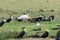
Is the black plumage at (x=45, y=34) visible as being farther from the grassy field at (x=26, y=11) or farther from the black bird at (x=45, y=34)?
the grassy field at (x=26, y=11)

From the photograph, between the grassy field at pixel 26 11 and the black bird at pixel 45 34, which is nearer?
the black bird at pixel 45 34

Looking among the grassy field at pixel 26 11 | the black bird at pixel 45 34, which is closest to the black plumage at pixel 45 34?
the black bird at pixel 45 34

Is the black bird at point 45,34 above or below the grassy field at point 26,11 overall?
above

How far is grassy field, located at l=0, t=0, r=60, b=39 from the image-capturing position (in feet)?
43.2

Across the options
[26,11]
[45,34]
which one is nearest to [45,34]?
[45,34]

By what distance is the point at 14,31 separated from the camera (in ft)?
42.8

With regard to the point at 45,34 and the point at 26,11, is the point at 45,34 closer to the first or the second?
the point at 45,34

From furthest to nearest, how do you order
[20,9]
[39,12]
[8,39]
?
[20,9], [39,12], [8,39]

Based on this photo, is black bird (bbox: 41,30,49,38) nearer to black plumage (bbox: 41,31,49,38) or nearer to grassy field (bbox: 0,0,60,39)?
black plumage (bbox: 41,31,49,38)

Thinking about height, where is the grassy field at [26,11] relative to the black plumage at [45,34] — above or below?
below

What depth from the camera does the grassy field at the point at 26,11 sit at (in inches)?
519

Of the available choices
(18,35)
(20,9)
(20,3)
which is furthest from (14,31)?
(20,3)

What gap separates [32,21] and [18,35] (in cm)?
312

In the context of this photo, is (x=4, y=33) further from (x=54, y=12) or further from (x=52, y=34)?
(x=54, y=12)
